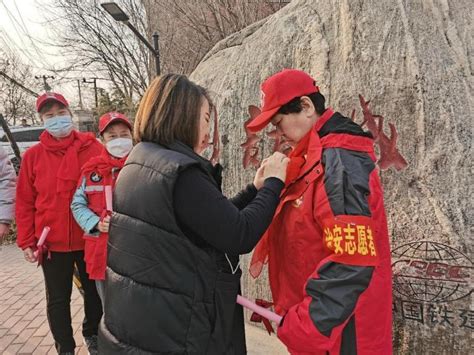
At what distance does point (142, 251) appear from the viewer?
1.42m

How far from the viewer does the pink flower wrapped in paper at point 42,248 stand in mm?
2723

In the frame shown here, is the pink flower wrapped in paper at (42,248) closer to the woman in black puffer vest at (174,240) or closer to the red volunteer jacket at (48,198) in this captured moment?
the red volunteer jacket at (48,198)

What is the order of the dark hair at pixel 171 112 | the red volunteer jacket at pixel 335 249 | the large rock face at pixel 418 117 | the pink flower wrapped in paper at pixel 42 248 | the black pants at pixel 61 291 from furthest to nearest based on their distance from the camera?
the black pants at pixel 61 291 → the pink flower wrapped in paper at pixel 42 248 → the large rock face at pixel 418 117 → the dark hair at pixel 171 112 → the red volunteer jacket at pixel 335 249

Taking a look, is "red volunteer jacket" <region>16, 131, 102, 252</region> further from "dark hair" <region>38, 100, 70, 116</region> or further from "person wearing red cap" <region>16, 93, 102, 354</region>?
"dark hair" <region>38, 100, 70, 116</region>

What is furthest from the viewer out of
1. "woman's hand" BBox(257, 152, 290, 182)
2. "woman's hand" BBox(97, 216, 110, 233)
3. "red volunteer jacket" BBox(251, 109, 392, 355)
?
"woman's hand" BBox(97, 216, 110, 233)

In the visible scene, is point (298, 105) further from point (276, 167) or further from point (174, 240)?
point (174, 240)

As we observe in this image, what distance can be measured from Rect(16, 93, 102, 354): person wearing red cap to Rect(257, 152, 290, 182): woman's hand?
173 centimetres

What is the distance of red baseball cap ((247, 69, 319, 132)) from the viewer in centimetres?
158

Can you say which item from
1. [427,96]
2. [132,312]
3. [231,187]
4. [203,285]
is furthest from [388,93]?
[132,312]

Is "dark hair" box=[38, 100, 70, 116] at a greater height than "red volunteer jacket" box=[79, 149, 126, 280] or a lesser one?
greater

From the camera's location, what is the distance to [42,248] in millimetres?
2748

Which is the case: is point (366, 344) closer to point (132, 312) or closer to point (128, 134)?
point (132, 312)

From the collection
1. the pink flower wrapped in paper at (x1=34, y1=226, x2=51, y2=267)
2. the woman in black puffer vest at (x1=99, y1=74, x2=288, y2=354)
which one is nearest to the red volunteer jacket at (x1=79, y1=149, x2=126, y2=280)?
the pink flower wrapped in paper at (x1=34, y1=226, x2=51, y2=267)

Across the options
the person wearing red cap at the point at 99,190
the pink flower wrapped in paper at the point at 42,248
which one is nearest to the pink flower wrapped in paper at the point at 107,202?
the person wearing red cap at the point at 99,190
